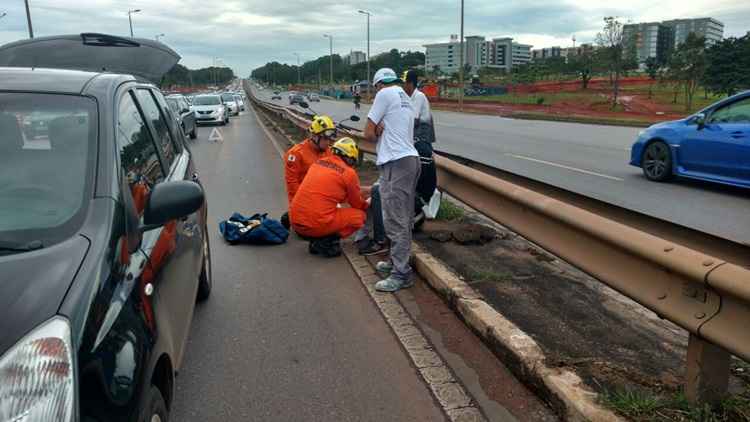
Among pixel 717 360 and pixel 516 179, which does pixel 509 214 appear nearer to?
pixel 516 179

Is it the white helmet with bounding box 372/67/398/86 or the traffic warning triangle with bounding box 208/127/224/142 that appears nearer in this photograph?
the white helmet with bounding box 372/67/398/86

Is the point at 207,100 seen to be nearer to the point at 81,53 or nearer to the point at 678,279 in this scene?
the point at 81,53

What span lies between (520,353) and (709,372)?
1.04m

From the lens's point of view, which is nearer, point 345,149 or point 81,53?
point 81,53

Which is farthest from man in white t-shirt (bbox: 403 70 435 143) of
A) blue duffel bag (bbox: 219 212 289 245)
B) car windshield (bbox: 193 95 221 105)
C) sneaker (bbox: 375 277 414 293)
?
car windshield (bbox: 193 95 221 105)

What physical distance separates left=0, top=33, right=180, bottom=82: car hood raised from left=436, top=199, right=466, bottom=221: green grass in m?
3.72

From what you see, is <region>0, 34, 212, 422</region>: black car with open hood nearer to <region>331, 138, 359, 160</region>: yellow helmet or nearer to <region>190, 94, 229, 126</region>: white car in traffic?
<region>331, 138, 359, 160</region>: yellow helmet

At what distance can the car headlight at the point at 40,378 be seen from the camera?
1.64m

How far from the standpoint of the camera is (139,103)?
12.2 feet

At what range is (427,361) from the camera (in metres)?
3.91

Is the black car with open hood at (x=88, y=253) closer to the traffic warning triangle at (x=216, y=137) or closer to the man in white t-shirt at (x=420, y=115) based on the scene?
the man in white t-shirt at (x=420, y=115)

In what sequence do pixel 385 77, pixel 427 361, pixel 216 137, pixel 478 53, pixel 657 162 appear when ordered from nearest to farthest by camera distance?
pixel 427 361
pixel 385 77
pixel 657 162
pixel 216 137
pixel 478 53

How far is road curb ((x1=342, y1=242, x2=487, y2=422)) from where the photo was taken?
3312 millimetres

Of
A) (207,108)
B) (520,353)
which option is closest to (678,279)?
(520,353)
